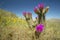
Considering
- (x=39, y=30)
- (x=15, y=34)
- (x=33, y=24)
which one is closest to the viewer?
(x=39, y=30)

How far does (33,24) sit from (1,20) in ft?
2.04

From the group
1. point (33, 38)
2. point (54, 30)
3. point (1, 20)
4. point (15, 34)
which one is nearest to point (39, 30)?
point (33, 38)

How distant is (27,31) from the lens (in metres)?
2.39

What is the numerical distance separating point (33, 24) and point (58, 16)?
2.46 feet

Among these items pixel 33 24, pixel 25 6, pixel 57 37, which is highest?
pixel 25 6

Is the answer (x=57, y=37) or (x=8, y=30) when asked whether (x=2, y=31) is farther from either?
(x=57, y=37)

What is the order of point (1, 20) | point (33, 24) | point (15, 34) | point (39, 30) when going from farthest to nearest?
point (1, 20) → point (33, 24) → point (15, 34) → point (39, 30)

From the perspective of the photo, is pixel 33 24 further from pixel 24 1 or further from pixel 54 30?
pixel 24 1

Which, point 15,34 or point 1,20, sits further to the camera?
point 1,20

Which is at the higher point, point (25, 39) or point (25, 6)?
point (25, 6)

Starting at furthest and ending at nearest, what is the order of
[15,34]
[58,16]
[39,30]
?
[58,16]
[15,34]
[39,30]

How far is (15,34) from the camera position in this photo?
2.24 metres

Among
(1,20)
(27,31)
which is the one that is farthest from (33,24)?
(1,20)

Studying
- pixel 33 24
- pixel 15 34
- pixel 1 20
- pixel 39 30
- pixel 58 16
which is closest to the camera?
pixel 39 30
